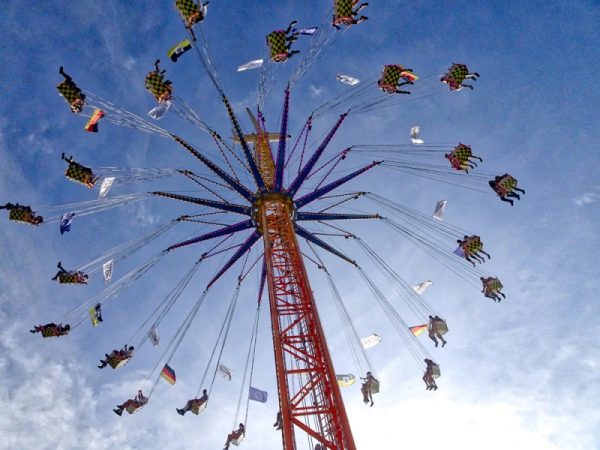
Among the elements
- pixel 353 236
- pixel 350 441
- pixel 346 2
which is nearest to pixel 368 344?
pixel 353 236

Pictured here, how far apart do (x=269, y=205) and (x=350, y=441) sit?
10.0 metres

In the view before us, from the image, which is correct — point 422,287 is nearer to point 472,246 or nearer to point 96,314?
point 472,246

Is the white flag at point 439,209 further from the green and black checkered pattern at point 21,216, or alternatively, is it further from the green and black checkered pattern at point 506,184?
the green and black checkered pattern at point 21,216

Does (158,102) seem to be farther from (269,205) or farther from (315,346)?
(315,346)

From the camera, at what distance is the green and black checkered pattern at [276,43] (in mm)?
17781

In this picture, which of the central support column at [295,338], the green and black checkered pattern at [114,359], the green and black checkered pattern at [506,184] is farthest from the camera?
the green and black checkered pattern at [506,184]

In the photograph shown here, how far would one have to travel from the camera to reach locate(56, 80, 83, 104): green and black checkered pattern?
60.6ft

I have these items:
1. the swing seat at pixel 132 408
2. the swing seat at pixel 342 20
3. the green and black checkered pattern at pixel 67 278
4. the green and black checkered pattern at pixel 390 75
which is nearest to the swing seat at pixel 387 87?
the green and black checkered pattern at pixel 390 75

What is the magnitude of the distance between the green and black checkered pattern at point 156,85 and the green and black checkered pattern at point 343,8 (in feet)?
25.6

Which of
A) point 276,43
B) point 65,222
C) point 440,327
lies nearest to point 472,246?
point 440,327

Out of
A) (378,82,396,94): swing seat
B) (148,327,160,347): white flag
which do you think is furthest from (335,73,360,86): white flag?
(148,327,160,347): white flag

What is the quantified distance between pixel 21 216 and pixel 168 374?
10.1m

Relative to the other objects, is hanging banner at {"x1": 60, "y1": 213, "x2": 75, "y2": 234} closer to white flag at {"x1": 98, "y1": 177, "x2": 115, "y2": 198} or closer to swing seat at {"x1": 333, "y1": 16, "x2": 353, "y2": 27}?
white flag at {"x1": 98, "y1": 177, "x2": 115, "y2": 198}

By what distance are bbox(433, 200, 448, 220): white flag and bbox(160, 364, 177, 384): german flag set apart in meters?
14.7
